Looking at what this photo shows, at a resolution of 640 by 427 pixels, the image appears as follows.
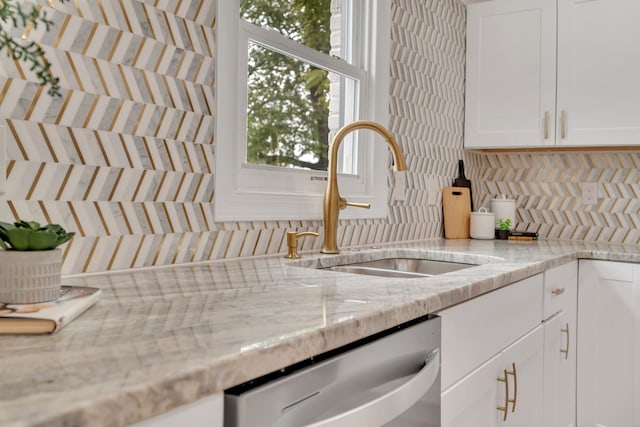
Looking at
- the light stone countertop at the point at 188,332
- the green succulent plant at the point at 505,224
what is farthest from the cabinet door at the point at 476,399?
the green succulent plant at the point at 505,224

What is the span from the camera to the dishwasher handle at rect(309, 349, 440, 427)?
0.82 m

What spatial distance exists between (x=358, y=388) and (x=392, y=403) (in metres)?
0.07

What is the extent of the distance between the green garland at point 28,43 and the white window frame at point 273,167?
47 cm

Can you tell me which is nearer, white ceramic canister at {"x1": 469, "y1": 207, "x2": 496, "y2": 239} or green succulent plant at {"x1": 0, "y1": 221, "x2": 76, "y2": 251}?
green succulent plant at {"x1": 0, "y1": 221, "x2": 76, "y2": 251}

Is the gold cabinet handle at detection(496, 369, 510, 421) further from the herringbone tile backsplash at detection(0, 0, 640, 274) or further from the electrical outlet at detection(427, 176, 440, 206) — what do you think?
the electrical outlet at detection(427, 176, 440, 206)

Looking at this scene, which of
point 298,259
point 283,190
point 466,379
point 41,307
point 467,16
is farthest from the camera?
point 467,16

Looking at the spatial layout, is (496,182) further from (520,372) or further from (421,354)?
(421,354)

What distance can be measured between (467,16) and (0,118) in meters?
2.54

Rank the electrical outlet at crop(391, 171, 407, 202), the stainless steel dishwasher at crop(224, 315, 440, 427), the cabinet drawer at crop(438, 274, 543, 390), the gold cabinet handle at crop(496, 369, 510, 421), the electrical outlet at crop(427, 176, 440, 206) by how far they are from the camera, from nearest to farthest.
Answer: the stainless steel dishwasher at crop(224, 315, 440, 427) → the cabinet drawer at crop(438, 274, 543, 390) → the gold cabinet handle at crop(496, 369, 510, 421) → the electrical outlet at crop(391, 171, 407, 202) → the electrical outlet at crop(427, 176, 440, 206)

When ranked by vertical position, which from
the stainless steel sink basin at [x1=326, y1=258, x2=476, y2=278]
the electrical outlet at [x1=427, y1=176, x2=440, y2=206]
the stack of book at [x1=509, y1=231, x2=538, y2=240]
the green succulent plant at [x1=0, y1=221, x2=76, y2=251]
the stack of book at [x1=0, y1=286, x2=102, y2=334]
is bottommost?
the stainless steel sink basin at [x1=326, y1=258, x2=476, y2=278]

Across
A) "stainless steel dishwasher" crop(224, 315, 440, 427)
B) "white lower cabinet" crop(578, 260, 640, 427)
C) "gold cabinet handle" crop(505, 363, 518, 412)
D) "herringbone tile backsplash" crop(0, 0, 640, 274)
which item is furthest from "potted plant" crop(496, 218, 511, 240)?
"stainless steel dishwasher" crop(224, 315, 440, 427)

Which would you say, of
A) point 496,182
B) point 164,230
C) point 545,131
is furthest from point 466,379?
point 496,182

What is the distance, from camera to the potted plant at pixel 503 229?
112 inches

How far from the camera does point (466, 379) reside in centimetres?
133
